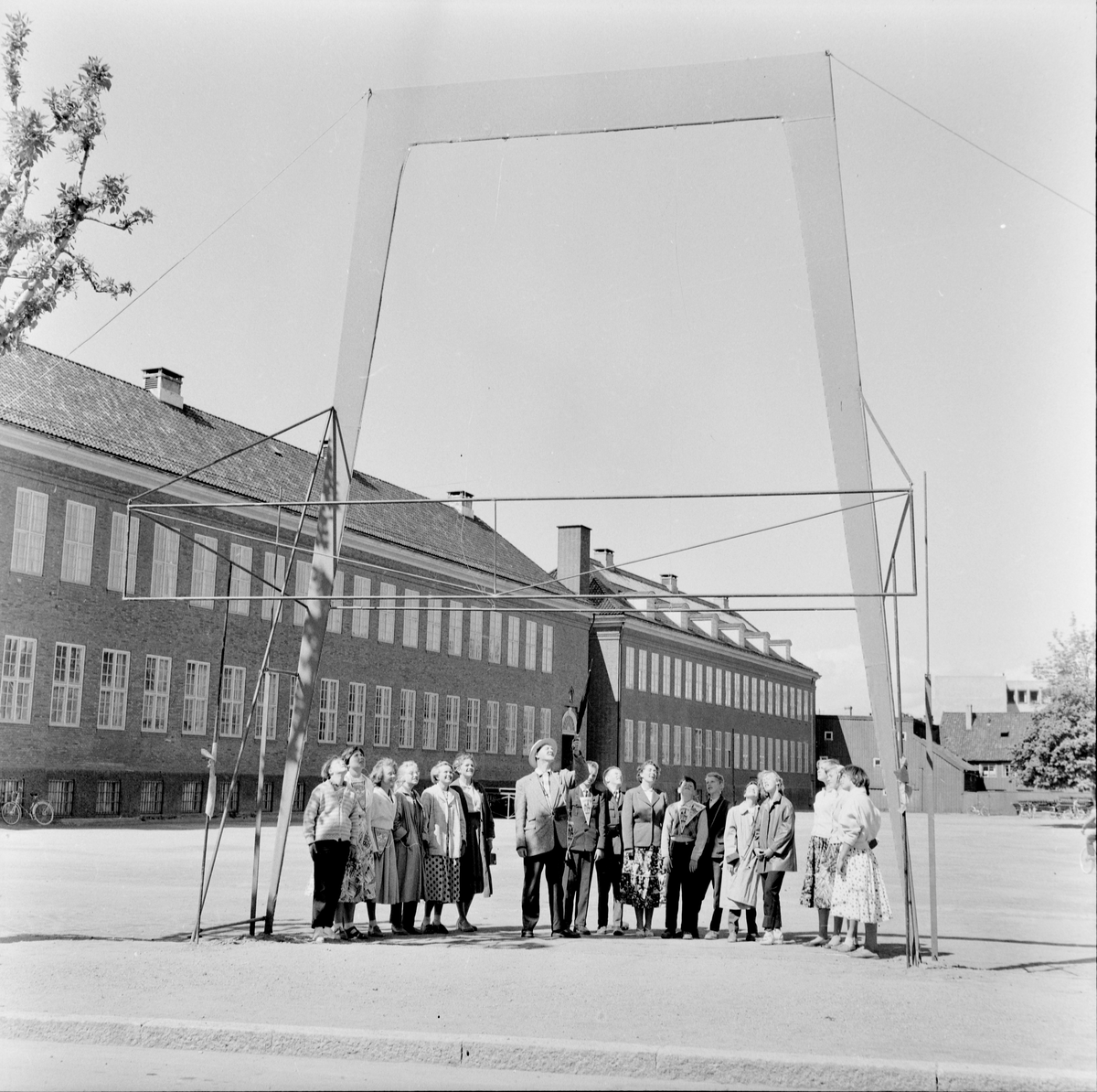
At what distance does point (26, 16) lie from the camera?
1030 centimetres

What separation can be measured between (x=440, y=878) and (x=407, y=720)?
123 ft

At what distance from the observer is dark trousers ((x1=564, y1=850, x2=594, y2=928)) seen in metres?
12.5

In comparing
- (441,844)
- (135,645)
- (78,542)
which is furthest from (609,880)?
(135,645)

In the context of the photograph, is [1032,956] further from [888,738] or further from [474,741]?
[474,741]

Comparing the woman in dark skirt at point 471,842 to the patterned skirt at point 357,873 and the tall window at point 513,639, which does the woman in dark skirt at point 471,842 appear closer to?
the patterned skirt at point 357,873

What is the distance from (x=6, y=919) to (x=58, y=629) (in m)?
22.0

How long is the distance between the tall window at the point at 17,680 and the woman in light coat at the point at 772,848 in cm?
2390

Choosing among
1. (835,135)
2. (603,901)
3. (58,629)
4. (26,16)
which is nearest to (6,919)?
(603,901)

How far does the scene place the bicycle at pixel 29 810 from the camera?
29.8m

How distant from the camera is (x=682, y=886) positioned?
12.7m

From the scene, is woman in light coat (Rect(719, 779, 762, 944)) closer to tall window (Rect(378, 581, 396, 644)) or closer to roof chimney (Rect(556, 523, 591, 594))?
tall window (Rect(378, 581, 396, 644))

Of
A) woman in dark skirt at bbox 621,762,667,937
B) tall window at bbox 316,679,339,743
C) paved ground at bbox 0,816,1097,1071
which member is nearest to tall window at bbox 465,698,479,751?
tall window at bbox 316,679,339,743

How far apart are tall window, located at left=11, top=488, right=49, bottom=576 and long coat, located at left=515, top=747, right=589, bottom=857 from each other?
23187mm

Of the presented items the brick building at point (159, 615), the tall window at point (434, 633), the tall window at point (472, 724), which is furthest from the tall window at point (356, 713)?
the tall window at point (472, 724)
